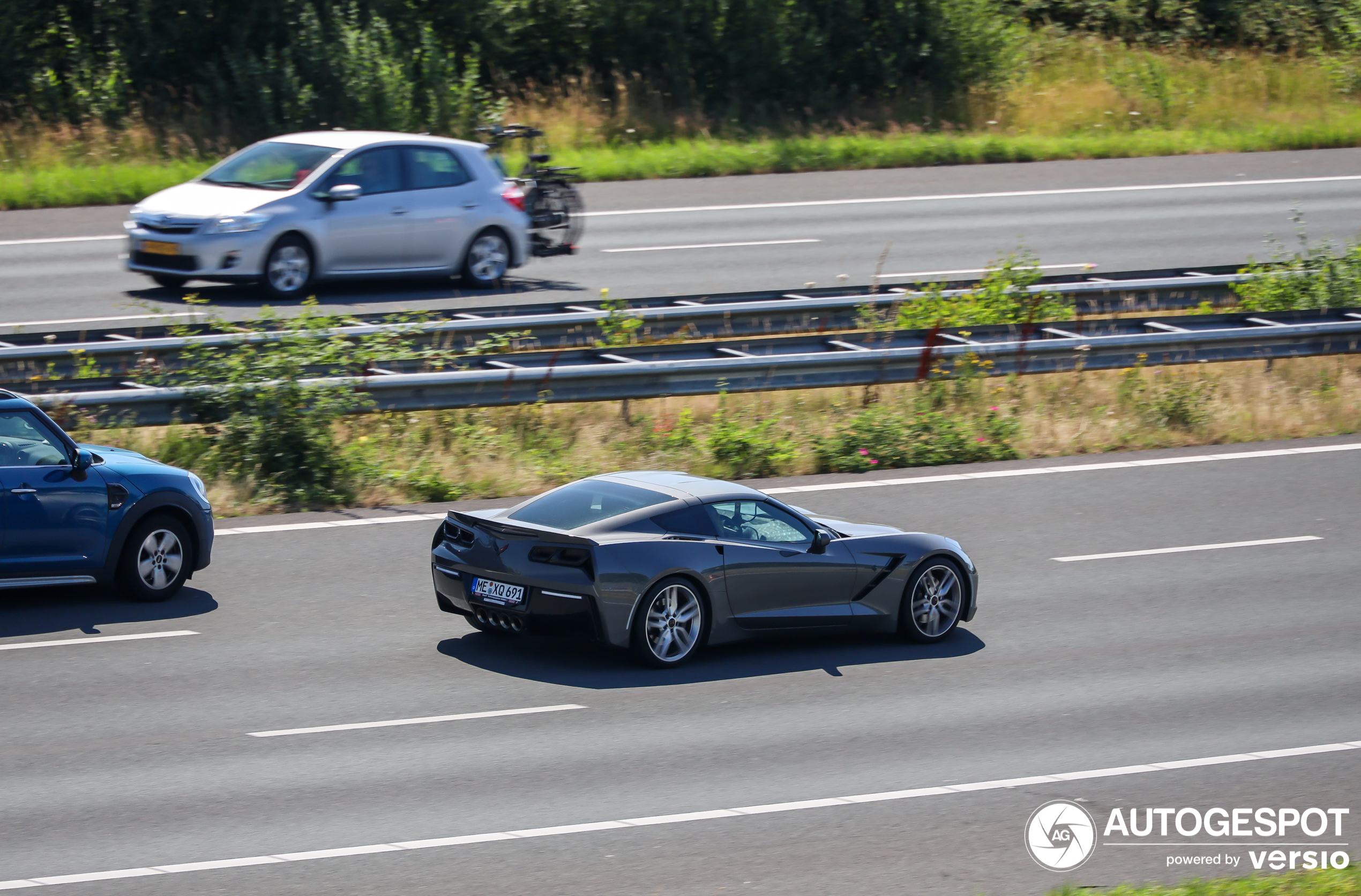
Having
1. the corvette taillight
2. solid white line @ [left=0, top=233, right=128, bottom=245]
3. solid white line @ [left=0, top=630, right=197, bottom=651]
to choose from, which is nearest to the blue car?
solid white line @ [left=0, top=630, right=197, bottom=651]

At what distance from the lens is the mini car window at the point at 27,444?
9938 mm

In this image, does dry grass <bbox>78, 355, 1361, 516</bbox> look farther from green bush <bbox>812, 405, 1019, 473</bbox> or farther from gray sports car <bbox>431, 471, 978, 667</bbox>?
gray sports car <bbox>431, 471, 978, 667</bbox>

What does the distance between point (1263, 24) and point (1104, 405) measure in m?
24.8

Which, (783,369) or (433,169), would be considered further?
(433,169)

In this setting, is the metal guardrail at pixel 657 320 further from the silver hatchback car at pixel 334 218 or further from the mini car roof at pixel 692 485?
the mini car roof at pixel 692 485

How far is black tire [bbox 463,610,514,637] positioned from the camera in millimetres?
9609

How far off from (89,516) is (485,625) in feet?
8.34

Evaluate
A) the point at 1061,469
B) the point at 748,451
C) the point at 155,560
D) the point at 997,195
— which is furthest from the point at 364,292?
the point at 997,195

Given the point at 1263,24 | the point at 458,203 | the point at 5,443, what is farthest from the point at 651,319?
the point at 1263,24

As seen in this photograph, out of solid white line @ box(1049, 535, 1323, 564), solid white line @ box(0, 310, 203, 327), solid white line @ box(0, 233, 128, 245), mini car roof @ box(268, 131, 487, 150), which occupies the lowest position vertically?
solid white line @ box(1049, 535, 1323, 564)

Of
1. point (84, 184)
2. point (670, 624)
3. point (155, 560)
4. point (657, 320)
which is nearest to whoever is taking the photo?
point (670, 624)

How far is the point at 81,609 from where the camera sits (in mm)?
10359

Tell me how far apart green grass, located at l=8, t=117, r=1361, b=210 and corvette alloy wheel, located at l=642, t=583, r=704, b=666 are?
17.2 m

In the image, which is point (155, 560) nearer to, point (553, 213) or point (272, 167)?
point (272, 167)
